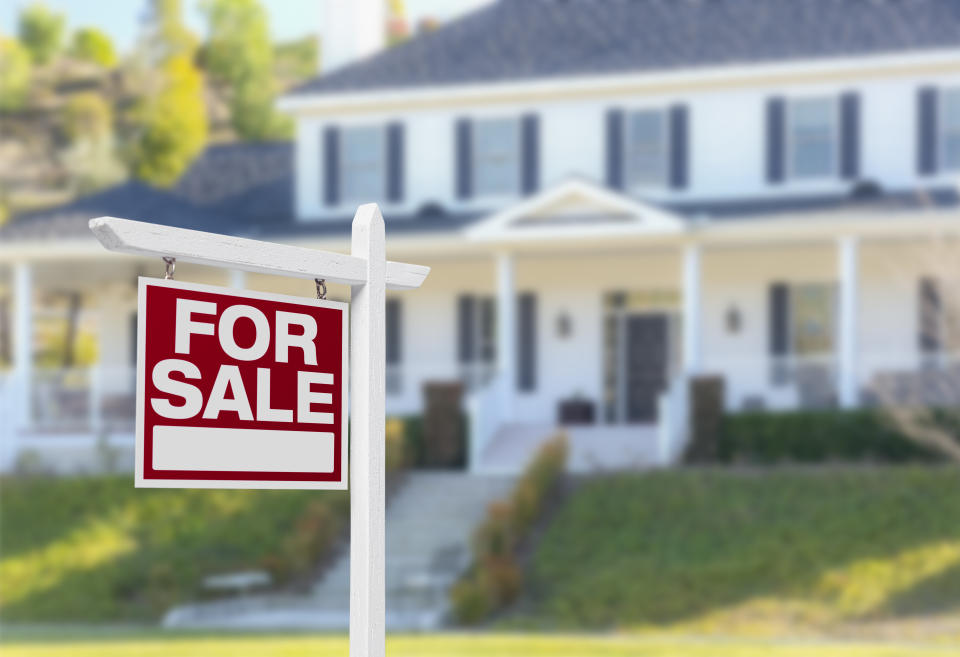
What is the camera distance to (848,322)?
20.3 m

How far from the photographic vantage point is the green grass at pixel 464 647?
41.3ft

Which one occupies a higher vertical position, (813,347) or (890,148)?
(890,148)

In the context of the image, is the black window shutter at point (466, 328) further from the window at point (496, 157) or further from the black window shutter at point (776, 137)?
the black window shutter at point (776, 137)

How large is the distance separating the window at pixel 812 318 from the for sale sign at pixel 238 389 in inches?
711

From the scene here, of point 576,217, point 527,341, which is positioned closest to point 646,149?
point 576,217

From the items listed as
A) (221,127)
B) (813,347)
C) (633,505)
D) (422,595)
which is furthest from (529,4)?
(221,127)

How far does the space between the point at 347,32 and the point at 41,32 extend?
66.1 meters

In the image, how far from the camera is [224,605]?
16.7m

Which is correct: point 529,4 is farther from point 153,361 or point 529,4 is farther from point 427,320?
point 153,361

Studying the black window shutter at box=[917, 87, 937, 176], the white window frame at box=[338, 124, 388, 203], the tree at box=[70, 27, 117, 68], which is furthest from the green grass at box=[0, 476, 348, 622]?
the tree at box=[70, 27, 117, 68]

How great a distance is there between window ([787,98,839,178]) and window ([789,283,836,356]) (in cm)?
175

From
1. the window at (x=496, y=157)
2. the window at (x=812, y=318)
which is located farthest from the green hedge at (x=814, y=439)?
the window at (x=496, y=157)

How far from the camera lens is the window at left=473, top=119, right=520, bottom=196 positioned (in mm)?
23500

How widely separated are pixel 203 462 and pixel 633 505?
13.7 metres
